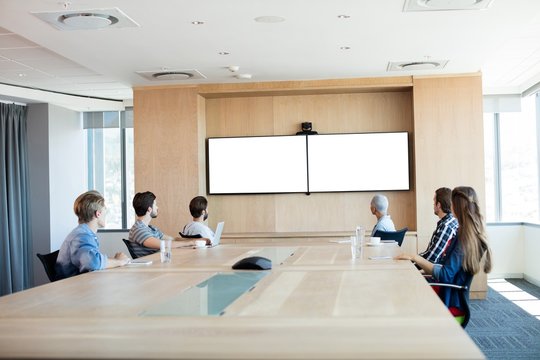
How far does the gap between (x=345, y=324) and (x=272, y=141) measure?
22.5 ft

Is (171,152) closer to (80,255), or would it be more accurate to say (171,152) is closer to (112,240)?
(112,240)

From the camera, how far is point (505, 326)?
664 centimetres

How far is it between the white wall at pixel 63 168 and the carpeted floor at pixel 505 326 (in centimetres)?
620

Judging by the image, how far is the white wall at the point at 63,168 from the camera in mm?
10398

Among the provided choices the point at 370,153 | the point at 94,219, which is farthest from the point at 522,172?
the point at 94,219

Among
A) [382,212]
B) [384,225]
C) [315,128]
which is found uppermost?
[315,128]

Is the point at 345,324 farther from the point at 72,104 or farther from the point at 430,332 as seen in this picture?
the point at 72,104

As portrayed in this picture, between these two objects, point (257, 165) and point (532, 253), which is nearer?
point (257, 165)

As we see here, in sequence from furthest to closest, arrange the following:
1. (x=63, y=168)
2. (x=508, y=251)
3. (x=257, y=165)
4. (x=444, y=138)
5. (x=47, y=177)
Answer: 1. (x=63, y=168)
2. (x=47, y=177)
3. (x=508, y=251)
4. (x=257, y=165)
5. (x=444, y=138)

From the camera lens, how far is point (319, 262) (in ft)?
14.1

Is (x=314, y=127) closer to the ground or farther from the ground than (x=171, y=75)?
closer to the ground

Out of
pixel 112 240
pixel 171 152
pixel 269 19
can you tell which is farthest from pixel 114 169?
pixel 269 19

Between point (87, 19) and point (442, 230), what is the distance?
Answer: 127 inches

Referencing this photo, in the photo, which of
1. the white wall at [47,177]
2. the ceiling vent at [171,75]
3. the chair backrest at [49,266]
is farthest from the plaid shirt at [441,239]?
the white wall at [47,177]
